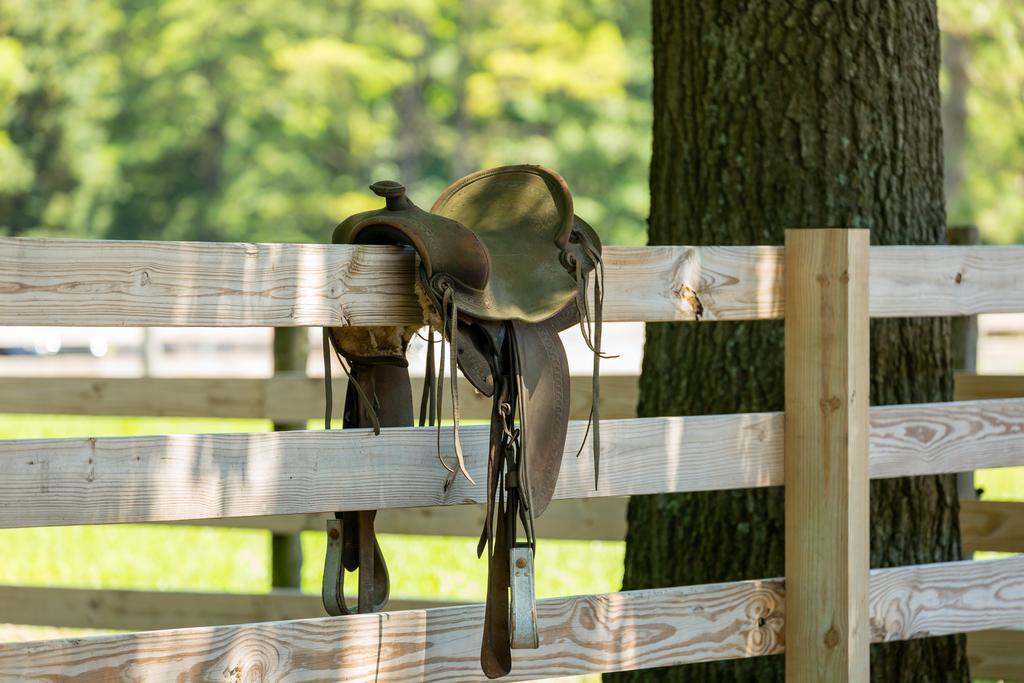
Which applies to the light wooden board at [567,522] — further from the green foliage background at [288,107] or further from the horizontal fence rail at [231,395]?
the green foliage background at [288,107]

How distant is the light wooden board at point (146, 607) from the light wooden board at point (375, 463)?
1.78 metres

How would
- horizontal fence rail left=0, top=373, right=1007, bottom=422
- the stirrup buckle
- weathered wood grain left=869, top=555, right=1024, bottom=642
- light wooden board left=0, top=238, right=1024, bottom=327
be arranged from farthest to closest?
horizontal fence rail left=0, top=373, right=1007, bottom=422 < weathered wood grain left=869, top=555, right=1024, bottom=642 < the stirrup buckle < light wooden board left=0, top=238, right=1024, bottom=327

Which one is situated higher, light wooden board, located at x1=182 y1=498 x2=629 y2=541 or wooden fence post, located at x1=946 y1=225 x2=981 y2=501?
wooden fence post, located at x1=946 y1=225 x2=981 y2=501

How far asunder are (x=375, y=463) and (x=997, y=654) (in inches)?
94.8

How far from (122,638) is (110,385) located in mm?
2727

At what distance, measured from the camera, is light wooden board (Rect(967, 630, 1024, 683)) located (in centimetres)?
380

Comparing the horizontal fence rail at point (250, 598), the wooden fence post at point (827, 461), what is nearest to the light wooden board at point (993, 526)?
the horizontal fence rail at point (250, 598)

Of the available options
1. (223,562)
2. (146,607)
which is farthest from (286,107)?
(146,607)

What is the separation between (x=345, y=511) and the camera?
243 cm

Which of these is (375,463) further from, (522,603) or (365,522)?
(522,603)

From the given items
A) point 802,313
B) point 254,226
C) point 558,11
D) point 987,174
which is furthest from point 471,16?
point 802,313

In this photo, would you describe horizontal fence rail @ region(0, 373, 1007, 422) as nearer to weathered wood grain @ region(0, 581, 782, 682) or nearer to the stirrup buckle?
weathered wood grain @ region(0, 581, 782, 682)

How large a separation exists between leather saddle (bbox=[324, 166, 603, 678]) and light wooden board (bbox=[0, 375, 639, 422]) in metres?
1.42

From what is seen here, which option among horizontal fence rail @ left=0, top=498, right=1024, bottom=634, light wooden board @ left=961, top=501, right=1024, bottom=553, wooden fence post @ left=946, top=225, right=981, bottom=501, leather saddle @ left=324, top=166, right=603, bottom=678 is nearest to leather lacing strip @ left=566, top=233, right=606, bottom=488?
leather saddle @ left=324, top=166, right=603, bottom=678
